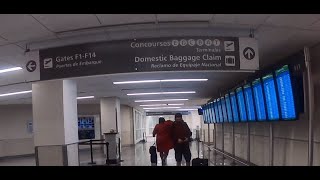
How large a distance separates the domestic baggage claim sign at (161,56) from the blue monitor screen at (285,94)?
505 mm

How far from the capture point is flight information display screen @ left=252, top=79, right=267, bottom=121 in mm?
6101

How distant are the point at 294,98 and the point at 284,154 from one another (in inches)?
90.7

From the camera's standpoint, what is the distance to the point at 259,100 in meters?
6.31

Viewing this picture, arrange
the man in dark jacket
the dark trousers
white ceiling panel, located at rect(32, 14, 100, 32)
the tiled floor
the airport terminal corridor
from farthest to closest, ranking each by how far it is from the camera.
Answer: the tiled floor
the dark trousers
the man in dark jacket
the airport terminal corridor
white ceiling panel, located at rect(32, 14, 100, 32)

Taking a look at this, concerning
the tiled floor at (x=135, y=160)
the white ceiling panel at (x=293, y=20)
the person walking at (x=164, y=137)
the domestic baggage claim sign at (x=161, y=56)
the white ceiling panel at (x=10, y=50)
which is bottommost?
the tiled floor at (x=135, y=160)

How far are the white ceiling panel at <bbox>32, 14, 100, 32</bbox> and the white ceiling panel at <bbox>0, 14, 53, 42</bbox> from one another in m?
0.13

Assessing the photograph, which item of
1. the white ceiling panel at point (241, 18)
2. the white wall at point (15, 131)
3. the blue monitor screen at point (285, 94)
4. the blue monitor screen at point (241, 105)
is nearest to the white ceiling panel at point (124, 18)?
the white ceiling panel at point (241, 18)

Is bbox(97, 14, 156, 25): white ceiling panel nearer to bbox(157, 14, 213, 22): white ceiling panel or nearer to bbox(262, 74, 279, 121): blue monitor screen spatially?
bbox(157, 14, 213, 22): white ceiling panel

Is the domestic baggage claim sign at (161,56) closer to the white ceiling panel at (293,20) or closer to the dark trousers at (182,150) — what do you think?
the white ceiling panel at (293,20)

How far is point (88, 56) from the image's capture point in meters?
5.00

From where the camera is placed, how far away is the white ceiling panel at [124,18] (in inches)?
166

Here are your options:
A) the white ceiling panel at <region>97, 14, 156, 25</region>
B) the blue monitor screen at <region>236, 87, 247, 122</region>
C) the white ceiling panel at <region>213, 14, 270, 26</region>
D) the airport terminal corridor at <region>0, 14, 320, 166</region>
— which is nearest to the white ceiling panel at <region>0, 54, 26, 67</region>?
the airport terminal corridor at <region>0, 14, 320, 166</region>

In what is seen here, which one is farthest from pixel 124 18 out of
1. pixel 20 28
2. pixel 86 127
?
pixel 86 127
